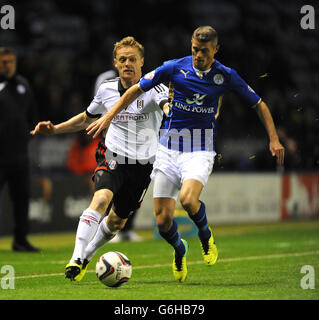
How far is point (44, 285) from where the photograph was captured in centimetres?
724

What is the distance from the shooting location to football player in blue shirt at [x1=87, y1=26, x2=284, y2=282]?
7137mm

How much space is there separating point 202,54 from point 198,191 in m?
1.24

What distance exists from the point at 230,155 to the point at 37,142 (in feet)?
16.1

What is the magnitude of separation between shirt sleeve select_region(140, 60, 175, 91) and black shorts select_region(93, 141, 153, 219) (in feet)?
3.02

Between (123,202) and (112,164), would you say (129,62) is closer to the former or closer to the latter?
(112,164)

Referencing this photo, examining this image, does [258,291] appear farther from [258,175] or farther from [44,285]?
[258,175]

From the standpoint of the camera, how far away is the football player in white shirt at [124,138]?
24.7 ft

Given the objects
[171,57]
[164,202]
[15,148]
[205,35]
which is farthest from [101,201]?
[171,57]

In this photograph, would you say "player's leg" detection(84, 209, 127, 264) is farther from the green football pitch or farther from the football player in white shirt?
the green football pitch

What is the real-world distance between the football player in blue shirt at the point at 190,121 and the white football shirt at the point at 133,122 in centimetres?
35

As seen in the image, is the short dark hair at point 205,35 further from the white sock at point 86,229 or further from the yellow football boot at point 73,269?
the yellow football boot at point 73,269

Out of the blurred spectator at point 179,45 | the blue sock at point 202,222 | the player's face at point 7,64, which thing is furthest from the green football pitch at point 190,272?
the blurred spectator at point 179,45

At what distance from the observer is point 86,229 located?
7047 mm

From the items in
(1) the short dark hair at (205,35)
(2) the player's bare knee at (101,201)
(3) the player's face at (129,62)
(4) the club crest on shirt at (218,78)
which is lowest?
(2) the player's bare knee at (101,201)
